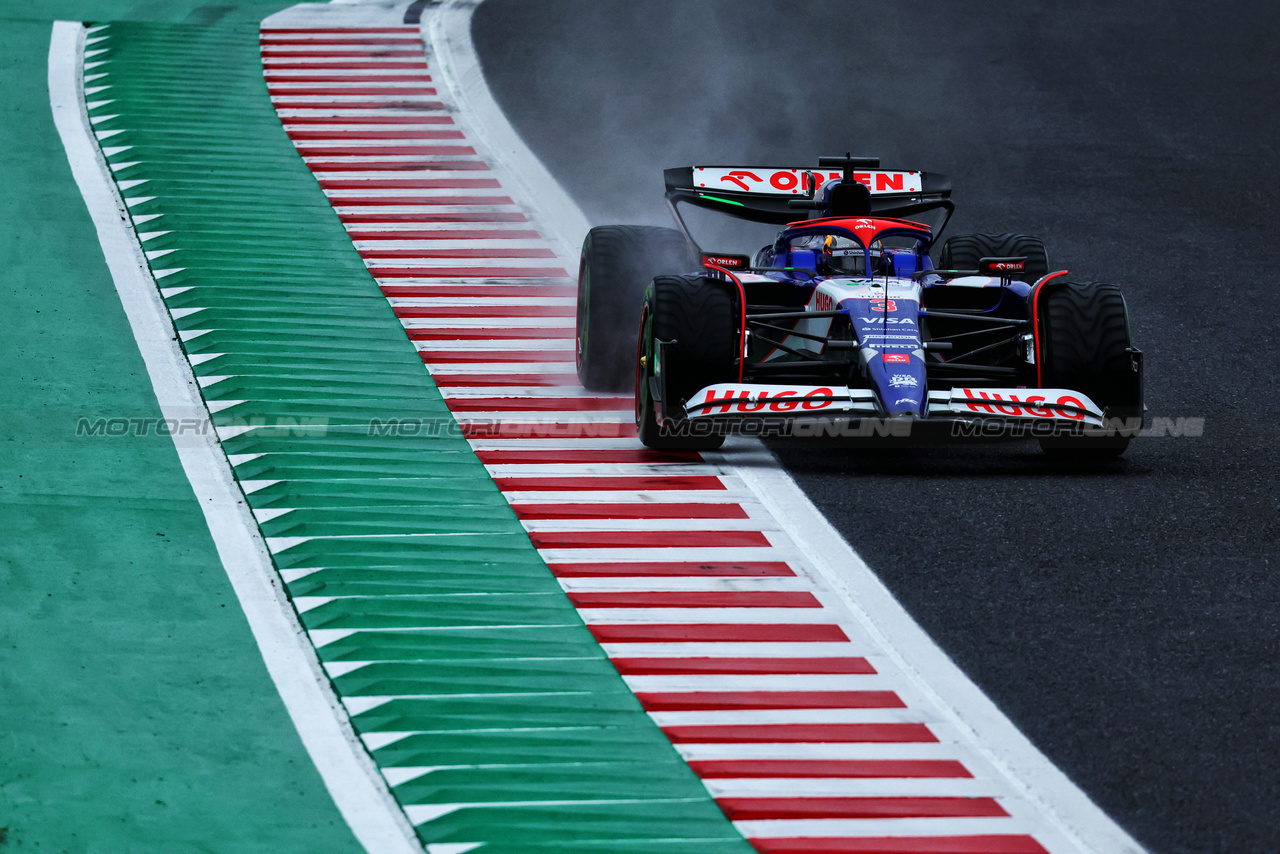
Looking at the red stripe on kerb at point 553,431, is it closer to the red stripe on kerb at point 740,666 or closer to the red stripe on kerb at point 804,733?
the red stripe on kerb at point 740,666

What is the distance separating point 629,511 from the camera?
8766 mm

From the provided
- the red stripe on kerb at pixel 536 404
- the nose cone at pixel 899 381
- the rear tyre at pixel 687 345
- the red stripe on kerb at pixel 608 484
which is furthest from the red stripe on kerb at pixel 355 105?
the nose cone at pixel 899 381

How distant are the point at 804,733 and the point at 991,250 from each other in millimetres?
5357

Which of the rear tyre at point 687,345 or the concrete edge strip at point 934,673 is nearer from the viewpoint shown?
the concrete edge strip at point 934,673

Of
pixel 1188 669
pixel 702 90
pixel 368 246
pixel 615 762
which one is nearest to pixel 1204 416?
pixel 1188 669

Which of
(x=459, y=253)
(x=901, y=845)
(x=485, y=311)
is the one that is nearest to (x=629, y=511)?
(x=901, y=845)

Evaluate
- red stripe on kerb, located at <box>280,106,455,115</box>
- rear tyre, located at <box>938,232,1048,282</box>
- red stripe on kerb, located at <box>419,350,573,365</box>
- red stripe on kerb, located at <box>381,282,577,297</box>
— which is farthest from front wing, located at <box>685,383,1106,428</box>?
red stripe on kerb, located at <box>280,106,455,115</box>

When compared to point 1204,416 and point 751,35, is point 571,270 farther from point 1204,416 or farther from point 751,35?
point 751,35

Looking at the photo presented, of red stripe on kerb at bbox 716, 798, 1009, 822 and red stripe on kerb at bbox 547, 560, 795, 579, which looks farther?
red stripe on kerb at bbox 547, 560, 795, 579

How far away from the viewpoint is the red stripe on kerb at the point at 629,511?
8.69m

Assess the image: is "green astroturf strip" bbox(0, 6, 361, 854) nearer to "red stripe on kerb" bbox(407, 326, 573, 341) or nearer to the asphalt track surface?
"red stripe on kerb" bbox(407, 326, 573, 341)

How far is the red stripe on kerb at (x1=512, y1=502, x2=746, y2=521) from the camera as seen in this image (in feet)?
28.5

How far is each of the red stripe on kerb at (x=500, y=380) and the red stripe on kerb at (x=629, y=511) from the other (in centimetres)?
202

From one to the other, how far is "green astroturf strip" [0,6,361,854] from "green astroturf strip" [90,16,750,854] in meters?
0.40
